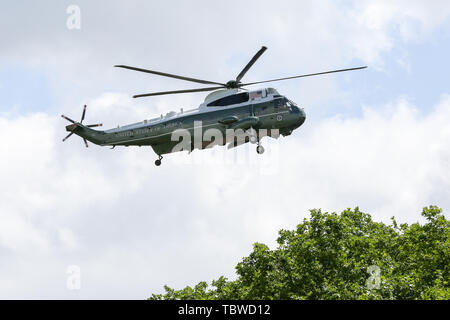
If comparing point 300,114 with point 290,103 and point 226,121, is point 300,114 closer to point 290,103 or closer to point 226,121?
point 290,103

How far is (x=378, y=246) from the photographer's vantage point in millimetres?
49062

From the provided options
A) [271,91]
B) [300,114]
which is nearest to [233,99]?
[271,91]

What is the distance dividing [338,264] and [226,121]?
41.4 ft

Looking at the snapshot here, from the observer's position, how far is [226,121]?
161ft

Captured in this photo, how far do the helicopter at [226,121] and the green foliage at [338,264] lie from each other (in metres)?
7.23

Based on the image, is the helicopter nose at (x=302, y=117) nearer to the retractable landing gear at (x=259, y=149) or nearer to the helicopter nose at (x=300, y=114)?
the helicopter nose at (x=300, y=114)

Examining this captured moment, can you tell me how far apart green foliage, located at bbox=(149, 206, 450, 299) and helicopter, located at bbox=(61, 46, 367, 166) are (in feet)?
23.7

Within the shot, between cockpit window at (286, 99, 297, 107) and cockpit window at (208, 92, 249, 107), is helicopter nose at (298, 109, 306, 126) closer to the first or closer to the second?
cockpit window at (286, 99, 297, 107)

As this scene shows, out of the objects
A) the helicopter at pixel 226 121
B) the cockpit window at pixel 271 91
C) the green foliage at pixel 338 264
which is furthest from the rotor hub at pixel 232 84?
the green foliage at pixel 338 264

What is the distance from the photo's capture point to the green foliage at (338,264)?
43688mm

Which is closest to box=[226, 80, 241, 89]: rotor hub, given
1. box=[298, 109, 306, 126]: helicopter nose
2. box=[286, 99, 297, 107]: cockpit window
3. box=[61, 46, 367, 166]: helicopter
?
box=[61, 46, 367, 166]: helicopter

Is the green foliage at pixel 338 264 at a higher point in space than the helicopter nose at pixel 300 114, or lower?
lower

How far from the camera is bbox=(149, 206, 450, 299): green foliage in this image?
43.7 metres
